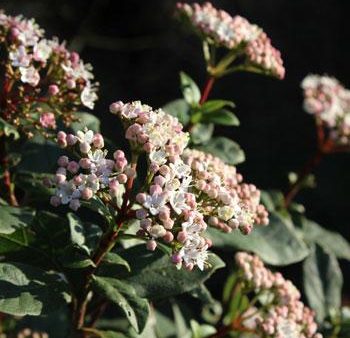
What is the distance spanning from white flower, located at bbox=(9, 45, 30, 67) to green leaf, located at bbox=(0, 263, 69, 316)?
498 mm

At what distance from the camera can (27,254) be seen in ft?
5.33

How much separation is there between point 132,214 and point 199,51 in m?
3.92

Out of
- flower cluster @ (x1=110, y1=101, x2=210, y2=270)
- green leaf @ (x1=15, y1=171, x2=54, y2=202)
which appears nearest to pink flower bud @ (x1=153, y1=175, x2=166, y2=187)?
flower cluster @ (x1=110, y1=101, x2=210, y2=270)

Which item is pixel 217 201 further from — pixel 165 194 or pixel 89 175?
pixel 89 175

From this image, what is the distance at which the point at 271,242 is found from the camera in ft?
7.13

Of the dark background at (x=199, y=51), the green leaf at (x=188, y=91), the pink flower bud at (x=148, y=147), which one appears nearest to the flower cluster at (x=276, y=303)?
the green leaf at (x=188, y=91)

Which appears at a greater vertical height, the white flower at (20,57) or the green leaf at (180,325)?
the white flower at (20,57)

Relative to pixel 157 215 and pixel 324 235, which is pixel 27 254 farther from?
pixel 324 235

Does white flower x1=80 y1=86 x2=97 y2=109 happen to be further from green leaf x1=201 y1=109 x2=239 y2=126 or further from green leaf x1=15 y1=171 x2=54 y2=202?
green leaf x1=201 y1=109 x2=239 y2=126

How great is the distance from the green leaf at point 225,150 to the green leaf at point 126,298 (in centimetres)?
72

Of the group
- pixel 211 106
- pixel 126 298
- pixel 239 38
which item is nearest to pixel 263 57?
pixel 239 38

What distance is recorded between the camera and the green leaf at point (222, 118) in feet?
7.00

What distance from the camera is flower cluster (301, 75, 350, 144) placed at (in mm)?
2674

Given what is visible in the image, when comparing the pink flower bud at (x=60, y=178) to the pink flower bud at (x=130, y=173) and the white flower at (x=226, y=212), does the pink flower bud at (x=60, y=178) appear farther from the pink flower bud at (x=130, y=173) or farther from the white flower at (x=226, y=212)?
the white flower at (x=226, y=212)
